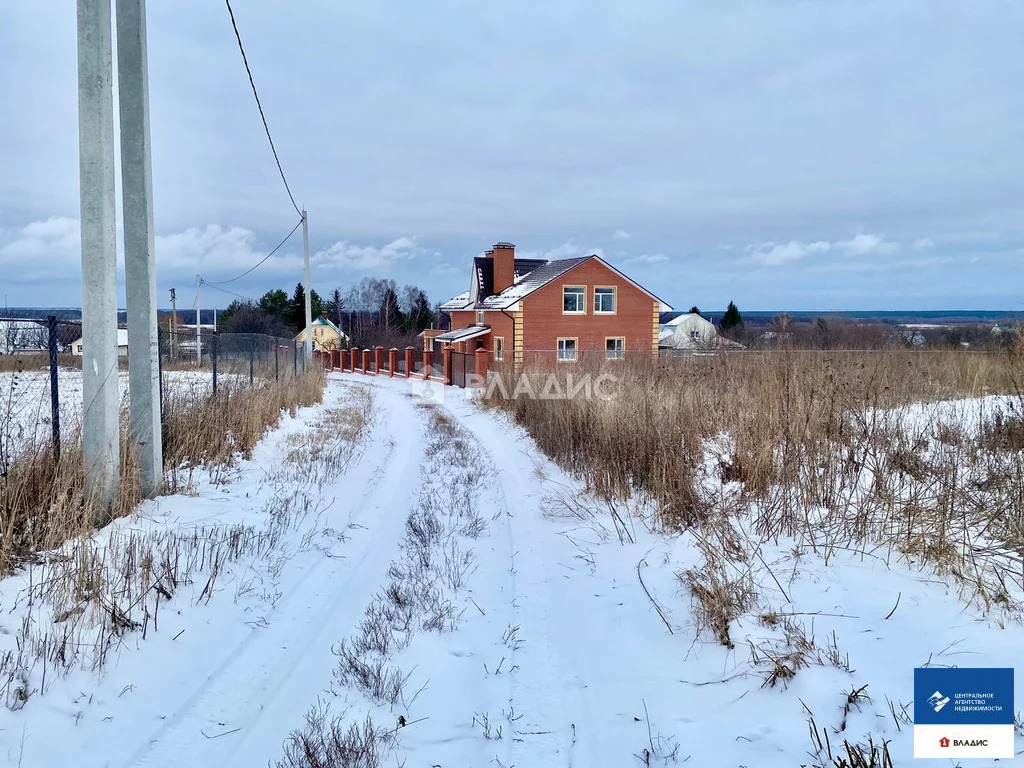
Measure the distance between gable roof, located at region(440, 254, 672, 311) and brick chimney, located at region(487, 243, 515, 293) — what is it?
63cm

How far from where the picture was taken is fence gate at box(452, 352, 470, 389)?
27438mm

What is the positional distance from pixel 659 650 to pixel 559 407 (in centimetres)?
726

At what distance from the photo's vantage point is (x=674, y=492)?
5691 millimetres

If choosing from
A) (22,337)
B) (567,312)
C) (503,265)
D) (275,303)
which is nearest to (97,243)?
(22,337)

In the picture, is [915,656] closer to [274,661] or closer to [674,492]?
[674,492]

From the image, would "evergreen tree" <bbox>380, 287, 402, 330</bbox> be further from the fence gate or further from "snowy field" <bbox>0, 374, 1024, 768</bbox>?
"snowy field" <bbox>0, 374, 1024, 768</bbox>

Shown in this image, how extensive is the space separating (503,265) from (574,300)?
20.5ft

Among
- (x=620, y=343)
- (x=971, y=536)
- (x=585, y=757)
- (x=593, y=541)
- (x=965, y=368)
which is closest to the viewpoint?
(x=585, y=757)

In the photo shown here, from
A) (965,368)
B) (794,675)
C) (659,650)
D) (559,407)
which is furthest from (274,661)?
(965,368)

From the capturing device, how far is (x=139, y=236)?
594cm

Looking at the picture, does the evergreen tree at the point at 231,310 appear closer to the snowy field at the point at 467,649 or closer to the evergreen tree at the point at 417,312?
the evergreen tree at the point at 417,312

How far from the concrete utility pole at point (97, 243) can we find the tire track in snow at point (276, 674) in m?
1.98

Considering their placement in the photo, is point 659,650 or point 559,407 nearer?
point 659,650

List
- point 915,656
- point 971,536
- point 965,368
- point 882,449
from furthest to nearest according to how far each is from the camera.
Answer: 1. point 965,368
2. point 882,449
3. point 971,536
4. point 915,656
